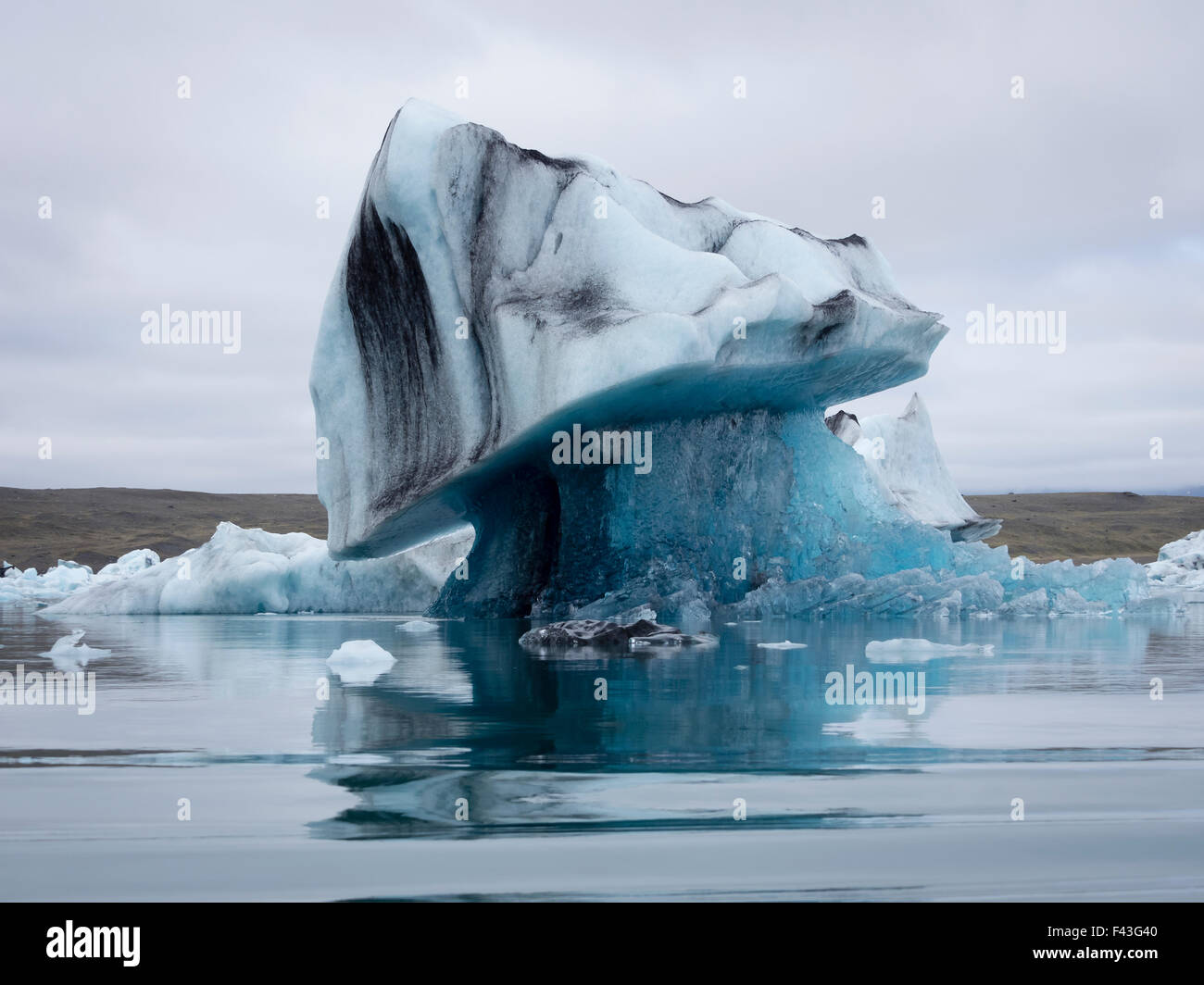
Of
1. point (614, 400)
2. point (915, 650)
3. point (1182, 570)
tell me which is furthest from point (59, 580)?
point (1182, 570)

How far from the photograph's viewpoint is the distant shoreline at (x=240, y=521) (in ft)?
213

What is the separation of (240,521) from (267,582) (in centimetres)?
6516

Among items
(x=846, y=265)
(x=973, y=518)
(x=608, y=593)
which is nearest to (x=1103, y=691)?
(x=608, y=593)

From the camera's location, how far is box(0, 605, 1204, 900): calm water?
2.96m

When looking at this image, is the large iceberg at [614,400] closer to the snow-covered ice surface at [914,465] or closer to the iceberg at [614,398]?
the iceberg at [614,398]

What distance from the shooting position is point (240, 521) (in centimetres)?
8631

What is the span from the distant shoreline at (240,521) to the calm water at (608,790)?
180 feet

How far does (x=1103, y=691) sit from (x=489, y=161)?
32.8 ft

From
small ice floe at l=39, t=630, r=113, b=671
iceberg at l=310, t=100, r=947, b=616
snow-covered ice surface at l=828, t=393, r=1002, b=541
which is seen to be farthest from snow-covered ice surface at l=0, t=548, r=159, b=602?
small ice floe at l=39, t=630, r=113, b=671

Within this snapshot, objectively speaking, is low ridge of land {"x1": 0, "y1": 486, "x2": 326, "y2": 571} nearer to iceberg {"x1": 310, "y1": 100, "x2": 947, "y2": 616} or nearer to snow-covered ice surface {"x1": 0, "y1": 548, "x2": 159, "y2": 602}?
snow-covered ice surface {"x1": 0, "y1": 548, "x2": 159, "y2": 602}

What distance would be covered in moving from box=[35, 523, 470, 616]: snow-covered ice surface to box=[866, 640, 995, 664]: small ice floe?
48.9ft

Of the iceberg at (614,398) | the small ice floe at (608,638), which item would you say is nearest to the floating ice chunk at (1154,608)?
the iceberg at (614,398)

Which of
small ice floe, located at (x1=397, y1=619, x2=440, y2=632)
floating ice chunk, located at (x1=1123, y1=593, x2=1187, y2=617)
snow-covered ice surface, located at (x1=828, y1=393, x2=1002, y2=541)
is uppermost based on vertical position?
snow-covered ice surface, located at (x1=828, y1=393, x2=1002, y2=541)
